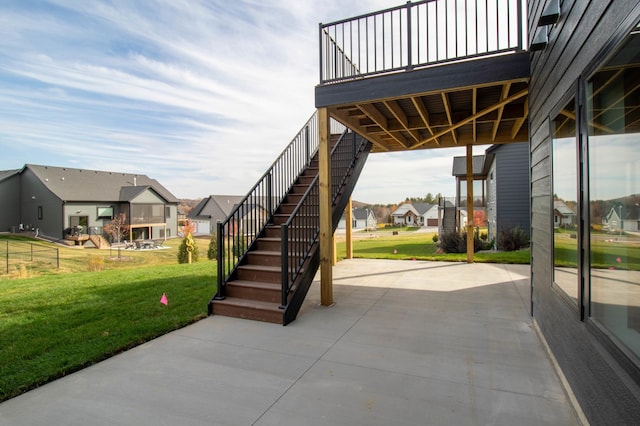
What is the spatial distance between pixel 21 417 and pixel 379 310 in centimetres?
366

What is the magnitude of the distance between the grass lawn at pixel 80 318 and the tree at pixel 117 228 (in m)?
21.5

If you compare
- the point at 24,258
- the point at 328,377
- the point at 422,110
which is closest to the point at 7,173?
the point at 24,258

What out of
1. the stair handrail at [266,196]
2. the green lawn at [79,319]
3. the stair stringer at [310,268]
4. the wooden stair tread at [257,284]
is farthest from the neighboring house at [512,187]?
the green lawn at [79,319]

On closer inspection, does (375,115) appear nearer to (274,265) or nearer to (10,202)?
(274,265)

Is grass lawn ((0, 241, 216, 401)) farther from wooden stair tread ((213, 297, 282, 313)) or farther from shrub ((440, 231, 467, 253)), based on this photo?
shrub ((440, 231, 467, 253))

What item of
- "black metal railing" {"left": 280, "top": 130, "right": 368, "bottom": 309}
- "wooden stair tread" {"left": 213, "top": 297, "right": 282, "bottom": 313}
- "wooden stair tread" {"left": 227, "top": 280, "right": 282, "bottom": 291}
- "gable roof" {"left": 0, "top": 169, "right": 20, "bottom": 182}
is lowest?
"wooden stair tread" {"left": 213, "top": 297, "right": 282, "bottom": 313}

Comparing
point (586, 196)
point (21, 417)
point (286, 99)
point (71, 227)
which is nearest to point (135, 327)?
point (21, 417)

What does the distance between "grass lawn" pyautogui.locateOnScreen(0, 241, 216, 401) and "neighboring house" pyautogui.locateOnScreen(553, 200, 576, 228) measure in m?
3.99

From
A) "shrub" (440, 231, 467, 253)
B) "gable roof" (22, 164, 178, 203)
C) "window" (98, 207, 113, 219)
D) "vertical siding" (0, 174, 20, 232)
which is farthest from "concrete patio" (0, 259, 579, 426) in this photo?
"vertical siding" (0, 174, 20, 232)

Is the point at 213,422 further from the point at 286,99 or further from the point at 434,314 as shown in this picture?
the point at 286,99

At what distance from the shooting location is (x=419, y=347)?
3.34 m

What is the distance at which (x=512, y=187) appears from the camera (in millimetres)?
14328

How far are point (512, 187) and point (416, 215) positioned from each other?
4288cm

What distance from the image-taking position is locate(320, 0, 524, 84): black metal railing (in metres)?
4.00
